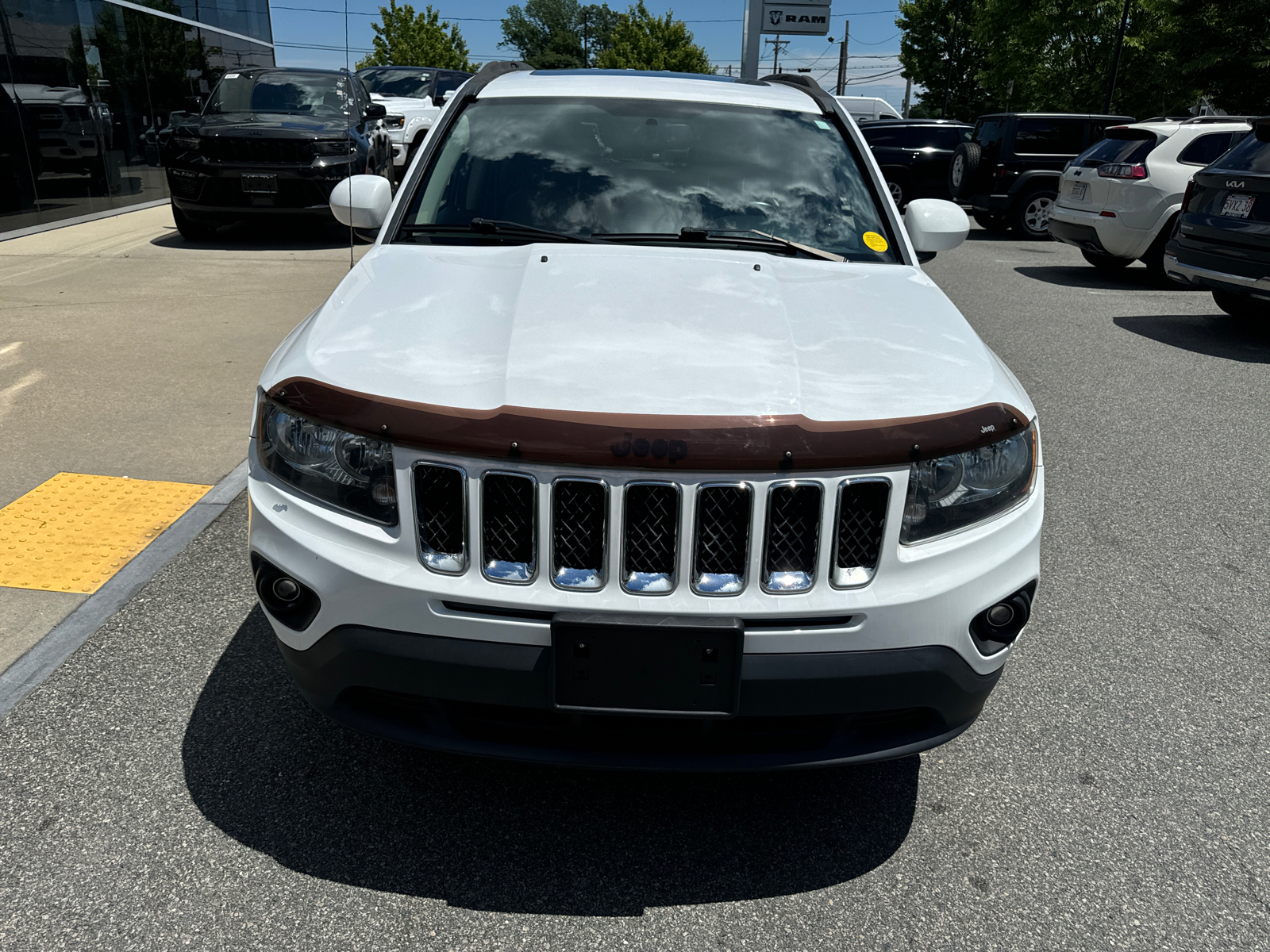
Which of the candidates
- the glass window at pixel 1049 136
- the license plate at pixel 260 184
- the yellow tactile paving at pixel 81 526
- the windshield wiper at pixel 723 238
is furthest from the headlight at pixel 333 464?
the glass window at pixel 1049 136

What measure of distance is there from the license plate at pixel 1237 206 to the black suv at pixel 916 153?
10.4 metres

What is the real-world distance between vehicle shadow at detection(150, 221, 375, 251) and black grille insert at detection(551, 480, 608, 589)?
9523mm

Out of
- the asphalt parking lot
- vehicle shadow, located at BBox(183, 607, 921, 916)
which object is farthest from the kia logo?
the asphalt parking lot

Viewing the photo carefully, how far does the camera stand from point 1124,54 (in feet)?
94.6

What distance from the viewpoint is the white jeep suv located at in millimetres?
10844

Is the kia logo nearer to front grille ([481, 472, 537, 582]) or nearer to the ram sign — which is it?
front grille ([481, 472, 537, 582])

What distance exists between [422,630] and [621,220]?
1.68m

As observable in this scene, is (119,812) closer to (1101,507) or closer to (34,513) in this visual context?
(34,513)

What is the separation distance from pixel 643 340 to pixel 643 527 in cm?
48

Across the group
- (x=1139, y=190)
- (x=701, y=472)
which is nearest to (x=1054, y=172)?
(x=1139, y=190)

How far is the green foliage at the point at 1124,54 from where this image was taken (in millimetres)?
22672

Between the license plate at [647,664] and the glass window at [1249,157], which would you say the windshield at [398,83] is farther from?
the license plate at [647,664]

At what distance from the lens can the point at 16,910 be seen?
2.16 meters

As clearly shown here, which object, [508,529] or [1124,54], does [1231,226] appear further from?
[1124,54]
